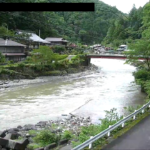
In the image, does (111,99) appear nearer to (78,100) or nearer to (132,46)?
(78,100)

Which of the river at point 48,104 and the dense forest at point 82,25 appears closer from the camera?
the river at point 48,104

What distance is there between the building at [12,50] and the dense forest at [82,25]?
5.62 m

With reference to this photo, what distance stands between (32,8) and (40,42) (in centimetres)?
4783

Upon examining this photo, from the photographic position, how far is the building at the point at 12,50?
121 ft

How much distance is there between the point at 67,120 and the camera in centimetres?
1352

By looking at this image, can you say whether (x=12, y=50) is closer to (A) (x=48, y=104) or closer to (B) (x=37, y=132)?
(A) (x=48, y=104)

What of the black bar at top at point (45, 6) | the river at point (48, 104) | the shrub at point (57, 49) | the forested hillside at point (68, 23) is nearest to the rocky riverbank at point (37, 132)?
the river at point (48, 104)

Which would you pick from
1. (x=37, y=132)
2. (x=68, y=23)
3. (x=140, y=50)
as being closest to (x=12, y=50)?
(x=140, y=50)

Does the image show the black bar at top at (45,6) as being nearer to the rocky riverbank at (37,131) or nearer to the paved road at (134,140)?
the paved road at (134,140)

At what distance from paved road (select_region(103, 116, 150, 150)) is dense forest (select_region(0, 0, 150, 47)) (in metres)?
39.3

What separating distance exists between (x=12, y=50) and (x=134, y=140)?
114 ft

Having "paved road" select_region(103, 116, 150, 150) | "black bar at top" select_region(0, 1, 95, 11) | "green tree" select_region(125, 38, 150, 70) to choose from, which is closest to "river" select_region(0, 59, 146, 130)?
"green tree" select_region(125, 38, 150, 70)

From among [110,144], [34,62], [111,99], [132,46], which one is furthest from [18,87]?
[110,144]

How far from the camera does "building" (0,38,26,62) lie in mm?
36797
